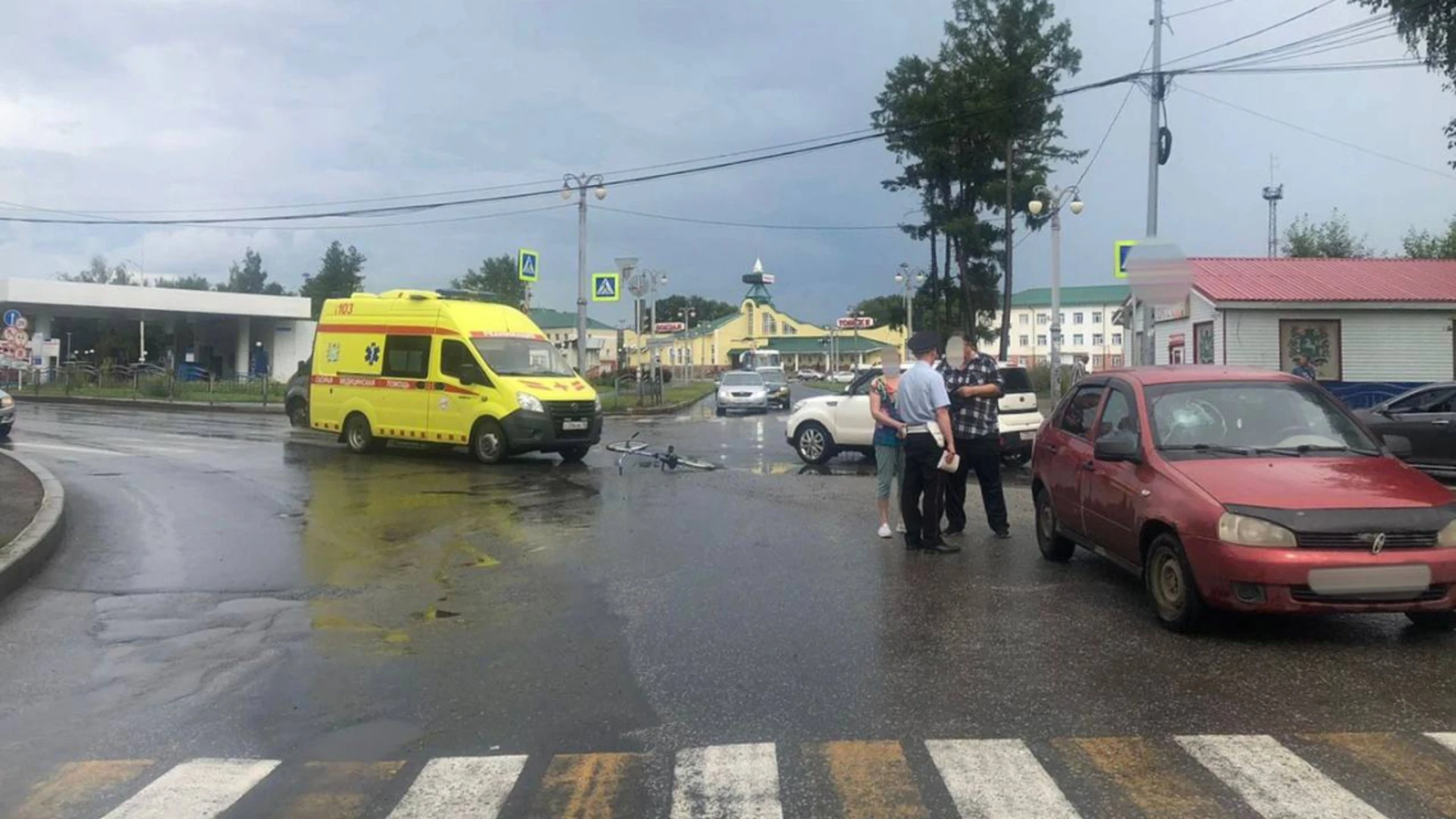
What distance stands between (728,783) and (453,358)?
43.3 ft

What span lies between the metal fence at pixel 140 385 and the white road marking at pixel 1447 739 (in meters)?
34.3

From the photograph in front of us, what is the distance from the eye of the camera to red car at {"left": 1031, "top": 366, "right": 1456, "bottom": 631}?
5680mm

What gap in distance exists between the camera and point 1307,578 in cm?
563

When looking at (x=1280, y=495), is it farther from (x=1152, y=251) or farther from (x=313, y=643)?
(x=1152, y=251)

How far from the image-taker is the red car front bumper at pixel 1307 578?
5.64m

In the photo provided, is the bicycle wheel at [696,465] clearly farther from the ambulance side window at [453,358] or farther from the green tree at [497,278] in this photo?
the green tree at [497,278]

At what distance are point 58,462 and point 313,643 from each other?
12.6m

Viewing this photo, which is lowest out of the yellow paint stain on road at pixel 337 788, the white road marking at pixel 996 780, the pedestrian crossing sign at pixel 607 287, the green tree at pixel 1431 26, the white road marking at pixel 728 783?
the yellow paint stain on road at pixel 337 788

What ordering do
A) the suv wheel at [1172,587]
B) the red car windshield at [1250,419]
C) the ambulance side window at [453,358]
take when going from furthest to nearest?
1. the ambulance side window at [453,358]
2. the red car windshield at [1250,419]
3. the suv wheel at [1172,587]

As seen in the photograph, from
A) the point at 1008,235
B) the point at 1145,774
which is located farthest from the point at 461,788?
the point at 1008,235

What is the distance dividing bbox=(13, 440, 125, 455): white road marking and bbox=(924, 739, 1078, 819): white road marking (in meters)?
17.2

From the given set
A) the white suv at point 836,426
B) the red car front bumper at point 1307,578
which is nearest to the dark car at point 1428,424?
the white suv at point 836,426

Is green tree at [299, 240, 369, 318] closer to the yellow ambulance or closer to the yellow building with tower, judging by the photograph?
the yellow building with tower

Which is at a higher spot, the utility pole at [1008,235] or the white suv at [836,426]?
the utility pole at [1008,235]
